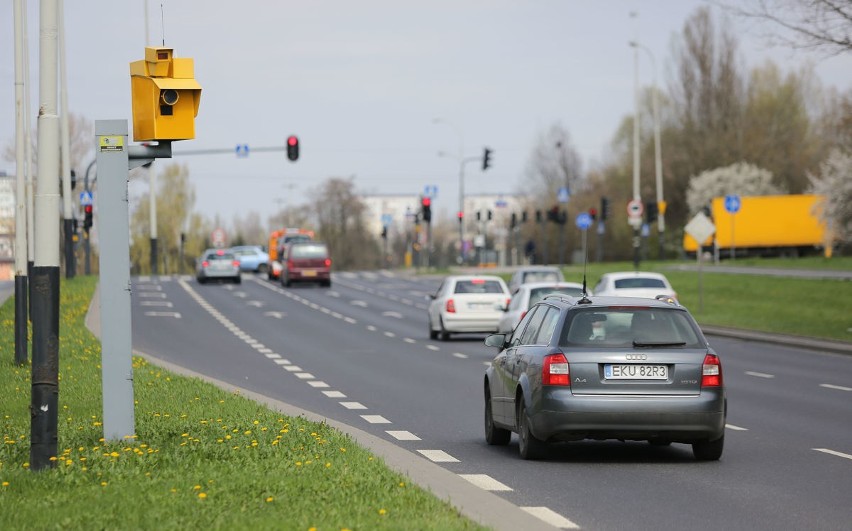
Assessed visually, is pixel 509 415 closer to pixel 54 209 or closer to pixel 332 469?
pixel 332 469

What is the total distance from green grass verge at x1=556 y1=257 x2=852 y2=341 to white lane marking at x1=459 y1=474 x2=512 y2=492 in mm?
24323

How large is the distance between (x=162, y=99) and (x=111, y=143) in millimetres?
771

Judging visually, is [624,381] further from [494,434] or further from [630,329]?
[494,434]

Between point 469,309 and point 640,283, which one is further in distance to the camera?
point 640,283

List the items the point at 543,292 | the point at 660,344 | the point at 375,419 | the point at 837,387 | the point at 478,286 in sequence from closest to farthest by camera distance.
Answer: the point at 660,344
the point at 375,419
the point at 837,387
the point at 543,292
the point at 478,286

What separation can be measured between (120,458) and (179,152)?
59.8 metres

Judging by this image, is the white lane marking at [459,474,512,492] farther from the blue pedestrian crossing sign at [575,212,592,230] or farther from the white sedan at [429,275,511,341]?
the white sedan at [429,275,511,341]

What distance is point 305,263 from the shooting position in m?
71.7

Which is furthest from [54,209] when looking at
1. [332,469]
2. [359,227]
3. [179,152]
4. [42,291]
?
[359,227]

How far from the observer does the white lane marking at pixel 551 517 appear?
9.44 metres

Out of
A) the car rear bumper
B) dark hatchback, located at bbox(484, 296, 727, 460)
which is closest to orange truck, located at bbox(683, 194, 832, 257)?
dark hatchback, located at bbox(484, 296, 727, 460)

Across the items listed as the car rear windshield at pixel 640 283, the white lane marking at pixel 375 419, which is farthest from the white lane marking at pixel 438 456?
the car rear windshield at pixel 640 283

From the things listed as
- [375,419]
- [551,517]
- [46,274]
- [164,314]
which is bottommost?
[164,314]

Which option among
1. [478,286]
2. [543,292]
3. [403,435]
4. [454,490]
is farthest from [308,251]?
[454,490]
